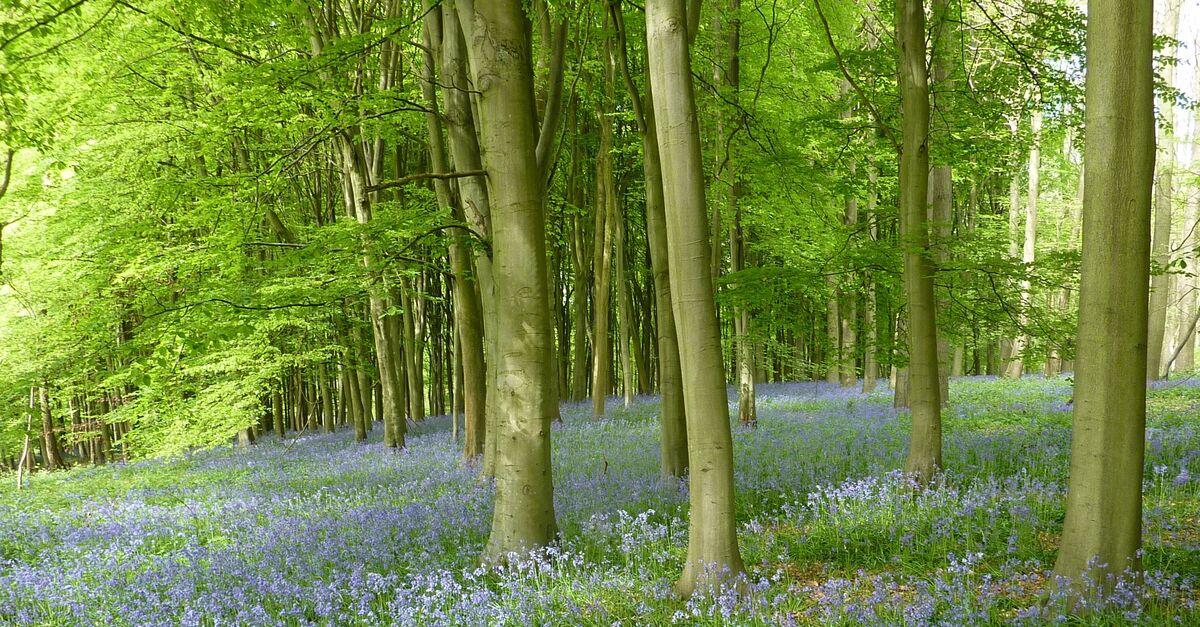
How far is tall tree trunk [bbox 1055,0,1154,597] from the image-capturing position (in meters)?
3.69

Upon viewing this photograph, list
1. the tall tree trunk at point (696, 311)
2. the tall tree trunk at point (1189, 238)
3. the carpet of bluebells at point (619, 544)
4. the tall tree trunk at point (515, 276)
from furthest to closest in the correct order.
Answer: the tall tree trunk at point (1189, 238)
the tall tree trunk at point (515, 276)
the tall tree trunk at point (696, 311)
the carpet of bluebells at point (619, 544)

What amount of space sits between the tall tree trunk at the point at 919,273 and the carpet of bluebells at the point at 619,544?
1.38ft

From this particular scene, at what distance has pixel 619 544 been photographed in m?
6.06

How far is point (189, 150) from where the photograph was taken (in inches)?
417

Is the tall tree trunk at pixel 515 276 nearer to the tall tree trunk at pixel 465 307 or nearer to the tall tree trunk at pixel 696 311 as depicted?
the tall tree trunk at pixel 696 311

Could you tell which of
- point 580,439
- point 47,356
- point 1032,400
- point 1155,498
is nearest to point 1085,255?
point 1155,498

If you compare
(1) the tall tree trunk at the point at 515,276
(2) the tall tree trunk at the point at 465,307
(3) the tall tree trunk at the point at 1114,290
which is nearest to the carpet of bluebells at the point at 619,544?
(3) the tall tree trunk at the point at 1114,290

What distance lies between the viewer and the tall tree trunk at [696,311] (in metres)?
4.58

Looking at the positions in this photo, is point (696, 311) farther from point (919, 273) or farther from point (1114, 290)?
point (919, 273)

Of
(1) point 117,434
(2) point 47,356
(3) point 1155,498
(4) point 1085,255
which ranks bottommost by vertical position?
(1) point 117,434

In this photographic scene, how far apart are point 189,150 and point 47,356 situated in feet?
28.0

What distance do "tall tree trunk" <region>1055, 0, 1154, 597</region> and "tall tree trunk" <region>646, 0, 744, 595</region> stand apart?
6.57ft

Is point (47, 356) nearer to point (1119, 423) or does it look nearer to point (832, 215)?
point (832, 215)

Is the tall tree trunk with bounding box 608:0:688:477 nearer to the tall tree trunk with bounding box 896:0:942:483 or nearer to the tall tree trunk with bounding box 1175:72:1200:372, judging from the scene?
the tall tree trunk with bounding box 896:0:942:483
